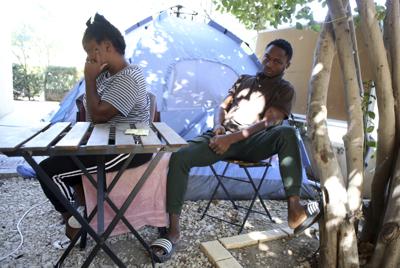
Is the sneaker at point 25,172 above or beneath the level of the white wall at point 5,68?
beneath

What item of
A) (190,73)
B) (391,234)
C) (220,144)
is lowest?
(391,234)

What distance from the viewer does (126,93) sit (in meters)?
1.91

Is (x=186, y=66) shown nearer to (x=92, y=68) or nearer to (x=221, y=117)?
(x=221, y=117)

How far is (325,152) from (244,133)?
0.73m

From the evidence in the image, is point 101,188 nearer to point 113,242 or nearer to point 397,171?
point 113,242

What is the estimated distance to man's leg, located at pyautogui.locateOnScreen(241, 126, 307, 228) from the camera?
6.77 feet

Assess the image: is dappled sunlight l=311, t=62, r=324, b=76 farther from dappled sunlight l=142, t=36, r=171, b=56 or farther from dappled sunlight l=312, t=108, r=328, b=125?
dappled sunlight l=142, t=36, r=171, b=56

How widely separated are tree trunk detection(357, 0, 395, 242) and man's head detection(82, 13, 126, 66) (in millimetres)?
1480

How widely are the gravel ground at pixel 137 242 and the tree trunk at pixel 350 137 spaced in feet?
1.34

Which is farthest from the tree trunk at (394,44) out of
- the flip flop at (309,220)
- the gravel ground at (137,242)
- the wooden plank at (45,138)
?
the wooden plank at (45,138)

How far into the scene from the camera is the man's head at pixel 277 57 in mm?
2623

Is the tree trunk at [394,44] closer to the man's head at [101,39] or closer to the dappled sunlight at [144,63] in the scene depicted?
the man's head at [101,39]

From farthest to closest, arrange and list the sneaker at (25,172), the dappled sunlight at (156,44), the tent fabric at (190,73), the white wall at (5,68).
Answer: the white wall at (5,68)
the dappled sunlight at (156,44)
the sneaker at (25,172)
the tent fabric at (190,73)

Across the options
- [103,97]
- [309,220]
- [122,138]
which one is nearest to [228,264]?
[309,220]
